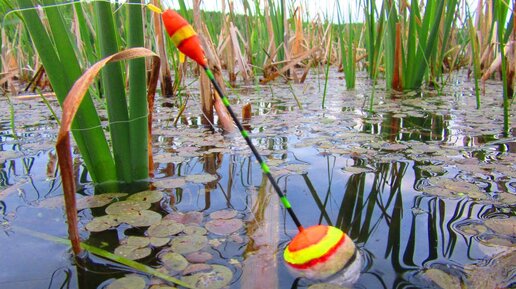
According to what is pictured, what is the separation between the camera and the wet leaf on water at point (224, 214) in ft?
3.18

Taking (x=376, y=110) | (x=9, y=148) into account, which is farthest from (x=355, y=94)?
(x=9, y=148)

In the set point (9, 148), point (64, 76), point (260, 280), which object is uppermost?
point (64, 76)

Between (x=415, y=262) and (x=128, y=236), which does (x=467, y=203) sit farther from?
(x=128, y=236)

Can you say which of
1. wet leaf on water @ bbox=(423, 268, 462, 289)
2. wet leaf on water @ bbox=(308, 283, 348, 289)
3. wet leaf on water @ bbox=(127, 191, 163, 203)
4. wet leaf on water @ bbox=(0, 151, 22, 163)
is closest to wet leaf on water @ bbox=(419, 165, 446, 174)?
wet leaf on water @ bbox=(423, 268, 462, 289)

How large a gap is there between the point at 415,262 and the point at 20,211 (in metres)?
0.93

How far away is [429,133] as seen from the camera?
5.78ft

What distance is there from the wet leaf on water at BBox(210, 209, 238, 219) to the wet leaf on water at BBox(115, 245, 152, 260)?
0.62 feet

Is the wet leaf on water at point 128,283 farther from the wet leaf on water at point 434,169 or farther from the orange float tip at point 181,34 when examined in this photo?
the wet leaf on water at point 434,169

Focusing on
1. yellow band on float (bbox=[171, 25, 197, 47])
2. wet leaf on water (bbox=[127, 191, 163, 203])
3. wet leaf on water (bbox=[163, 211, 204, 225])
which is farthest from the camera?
wet leaf on water (bbox=[127, 191, 163, 203])

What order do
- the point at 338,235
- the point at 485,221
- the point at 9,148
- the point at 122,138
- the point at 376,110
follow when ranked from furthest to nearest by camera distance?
the point at 376,110, the point at 9,148, the point at 122,138, the point at 485,221, the point at 338,235

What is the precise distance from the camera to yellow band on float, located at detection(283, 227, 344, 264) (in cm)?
68

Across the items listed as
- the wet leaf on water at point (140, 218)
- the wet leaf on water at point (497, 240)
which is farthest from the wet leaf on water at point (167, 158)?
the wet leaf on water at point (497, 240)

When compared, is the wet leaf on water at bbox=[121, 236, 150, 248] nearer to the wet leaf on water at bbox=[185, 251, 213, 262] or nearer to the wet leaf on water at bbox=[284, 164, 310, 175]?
the wet leaf on water at bbox=[185, 251, 213, 262]


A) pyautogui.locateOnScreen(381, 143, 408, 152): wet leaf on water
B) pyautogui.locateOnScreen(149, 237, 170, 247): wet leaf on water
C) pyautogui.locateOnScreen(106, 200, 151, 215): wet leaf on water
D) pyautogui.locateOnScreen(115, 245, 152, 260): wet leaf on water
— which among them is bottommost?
pyautogui.locateOnScreen(115, 245, 152, 260): wet leaf on water
